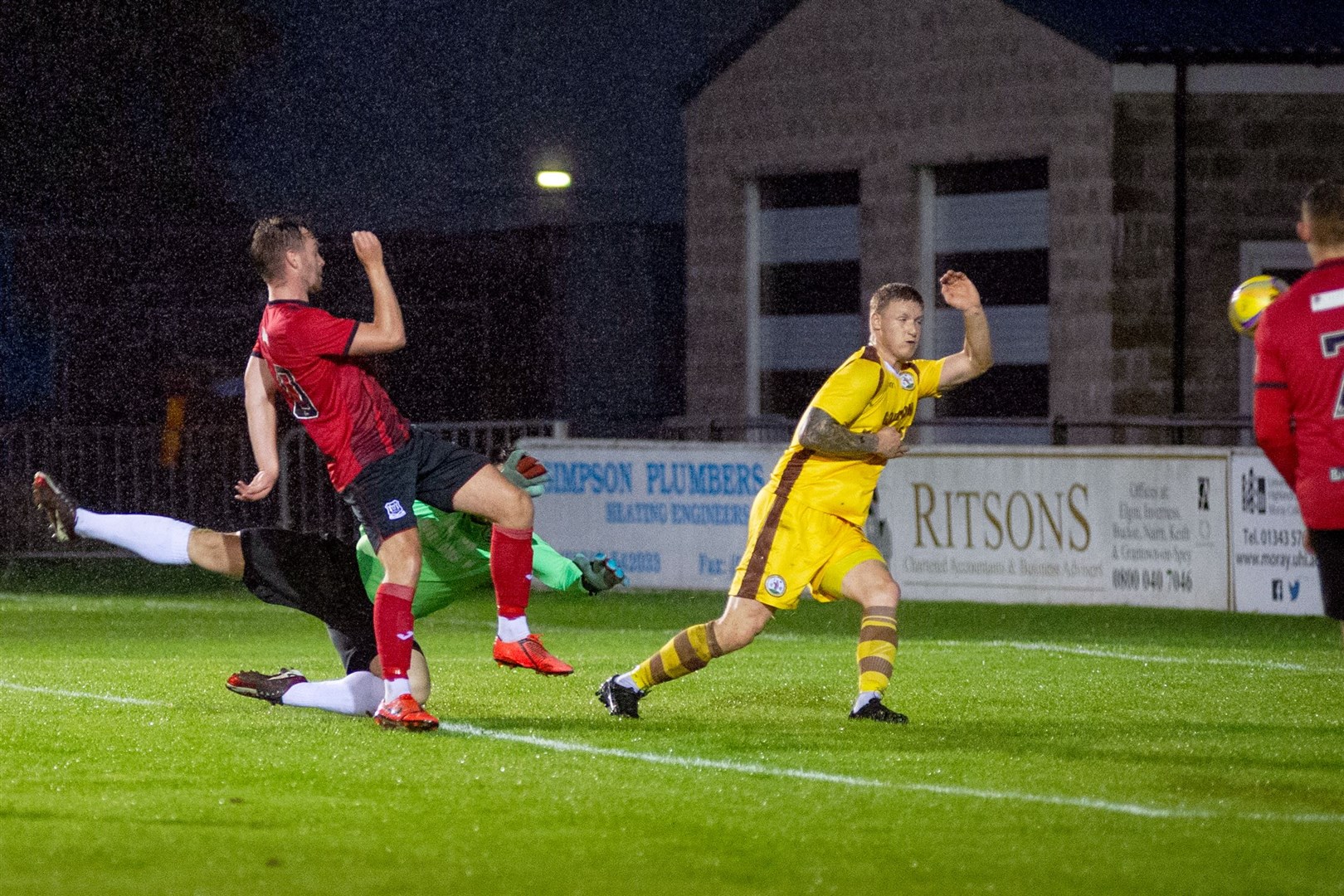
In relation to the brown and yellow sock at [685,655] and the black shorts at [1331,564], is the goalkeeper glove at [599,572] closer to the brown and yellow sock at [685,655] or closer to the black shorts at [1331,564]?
the brown and yellow sock at [685,655]

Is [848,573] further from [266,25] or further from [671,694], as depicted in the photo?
[266,25]

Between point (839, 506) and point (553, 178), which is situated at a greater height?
point (553, 178)

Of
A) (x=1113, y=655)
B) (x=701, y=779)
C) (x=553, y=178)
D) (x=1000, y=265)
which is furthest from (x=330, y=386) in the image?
(x=553, y=178)

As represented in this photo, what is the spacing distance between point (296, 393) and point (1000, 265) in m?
14.4

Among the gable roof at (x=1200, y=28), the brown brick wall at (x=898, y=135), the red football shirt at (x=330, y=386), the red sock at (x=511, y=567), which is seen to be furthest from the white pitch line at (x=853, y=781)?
the gable roof at (x=1200, y=28)

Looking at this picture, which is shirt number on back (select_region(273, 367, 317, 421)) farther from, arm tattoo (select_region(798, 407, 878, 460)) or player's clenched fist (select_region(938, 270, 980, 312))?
player's clenched fist (select_region(938, 270, 980, 312))

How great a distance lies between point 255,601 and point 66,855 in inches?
435

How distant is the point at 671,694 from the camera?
10.0 m

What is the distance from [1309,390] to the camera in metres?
6.68

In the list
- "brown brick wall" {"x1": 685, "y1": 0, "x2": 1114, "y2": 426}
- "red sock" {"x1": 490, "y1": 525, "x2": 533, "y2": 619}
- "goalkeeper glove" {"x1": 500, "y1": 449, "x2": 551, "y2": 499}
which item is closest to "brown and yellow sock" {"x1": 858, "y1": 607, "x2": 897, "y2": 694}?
"red sock" {"x1": 490, "y1": 525, "x2": 533, "y2": 619}

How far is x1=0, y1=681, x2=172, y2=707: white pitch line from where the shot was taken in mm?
9562

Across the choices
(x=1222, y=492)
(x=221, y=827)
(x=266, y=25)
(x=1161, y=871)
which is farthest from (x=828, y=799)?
(x=266, y=25)

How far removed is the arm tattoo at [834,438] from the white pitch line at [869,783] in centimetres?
136

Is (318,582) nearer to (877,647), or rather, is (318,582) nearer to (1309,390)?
(877,647)
